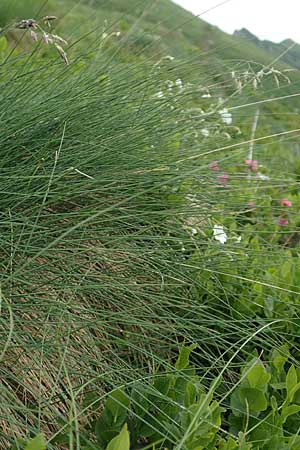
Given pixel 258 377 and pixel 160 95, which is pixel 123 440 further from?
pixel 160 95

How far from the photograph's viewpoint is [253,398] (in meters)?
1.48

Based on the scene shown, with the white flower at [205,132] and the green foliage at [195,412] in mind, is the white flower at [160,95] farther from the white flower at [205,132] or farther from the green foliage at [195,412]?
the green foliage at [195,412]

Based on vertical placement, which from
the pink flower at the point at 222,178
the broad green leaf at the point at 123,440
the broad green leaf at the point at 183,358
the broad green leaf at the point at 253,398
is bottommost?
the broad green leaf at the point at 253,398

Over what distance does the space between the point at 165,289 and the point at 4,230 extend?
16.1 inches

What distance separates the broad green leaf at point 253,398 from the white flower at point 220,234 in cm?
60

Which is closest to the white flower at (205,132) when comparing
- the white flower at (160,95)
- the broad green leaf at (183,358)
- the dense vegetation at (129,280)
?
the dense vegetation at (129,280)

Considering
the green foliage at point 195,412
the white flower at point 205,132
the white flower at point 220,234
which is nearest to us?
the green foliage at point 195,412

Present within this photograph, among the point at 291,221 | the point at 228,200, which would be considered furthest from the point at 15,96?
the point at 291,221

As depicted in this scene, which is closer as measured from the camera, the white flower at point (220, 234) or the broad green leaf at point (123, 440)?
the broad green leaf at point (123, 440)

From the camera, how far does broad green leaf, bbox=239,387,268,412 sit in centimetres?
147

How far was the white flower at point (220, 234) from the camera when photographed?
2.04 m

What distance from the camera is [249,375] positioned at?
149cm

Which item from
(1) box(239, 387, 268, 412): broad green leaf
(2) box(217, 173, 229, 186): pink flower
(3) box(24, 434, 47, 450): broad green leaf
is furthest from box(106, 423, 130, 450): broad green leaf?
(2) box(217, 173, 229, 186): pink flower

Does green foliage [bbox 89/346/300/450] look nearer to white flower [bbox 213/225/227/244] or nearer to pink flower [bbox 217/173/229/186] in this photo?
white flower [bbox 213/225/227/244]
